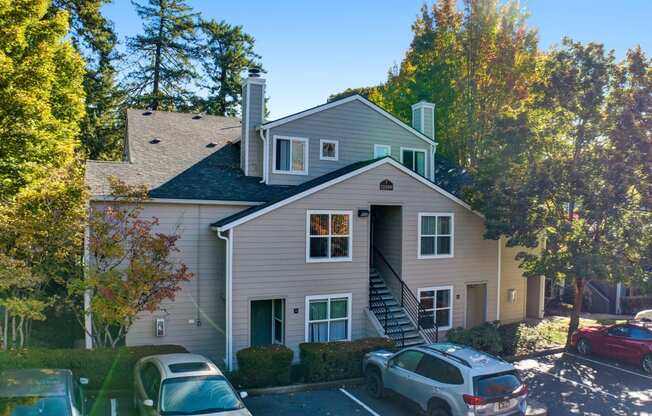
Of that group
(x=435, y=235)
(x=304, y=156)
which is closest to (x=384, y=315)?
(x=435, y=235)

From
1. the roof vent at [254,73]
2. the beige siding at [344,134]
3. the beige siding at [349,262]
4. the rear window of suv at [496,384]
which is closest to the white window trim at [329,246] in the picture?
the beige siding at [349,262]

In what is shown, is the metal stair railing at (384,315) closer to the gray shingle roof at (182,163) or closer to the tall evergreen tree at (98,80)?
the gray shingle roof at (182,163)

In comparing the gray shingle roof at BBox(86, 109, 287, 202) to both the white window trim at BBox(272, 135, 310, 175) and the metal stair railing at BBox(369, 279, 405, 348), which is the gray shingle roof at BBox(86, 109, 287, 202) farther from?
the metal stair railing at BBox(369, 279, 405, 348)

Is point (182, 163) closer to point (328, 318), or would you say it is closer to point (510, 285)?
point (328, 318)

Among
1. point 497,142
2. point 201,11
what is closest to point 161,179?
point 497,142

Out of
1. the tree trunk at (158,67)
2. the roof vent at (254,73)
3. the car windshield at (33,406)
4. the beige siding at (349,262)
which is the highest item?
the tree trunk at (158,67)

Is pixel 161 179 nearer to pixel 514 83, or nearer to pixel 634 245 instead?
pixel 634 245
